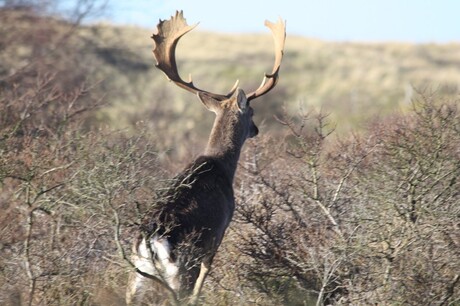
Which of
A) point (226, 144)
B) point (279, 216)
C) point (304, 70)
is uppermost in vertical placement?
point (304, 70)

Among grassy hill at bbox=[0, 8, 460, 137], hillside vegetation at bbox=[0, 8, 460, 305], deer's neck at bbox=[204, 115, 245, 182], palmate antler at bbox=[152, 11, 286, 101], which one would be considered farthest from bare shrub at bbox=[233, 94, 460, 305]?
grassy hill at bbox=[0, 8, 460, 137]

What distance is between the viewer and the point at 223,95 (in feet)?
34.5

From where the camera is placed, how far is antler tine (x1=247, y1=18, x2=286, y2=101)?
10562mm

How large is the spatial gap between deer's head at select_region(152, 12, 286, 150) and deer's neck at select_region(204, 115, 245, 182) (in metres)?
0.01

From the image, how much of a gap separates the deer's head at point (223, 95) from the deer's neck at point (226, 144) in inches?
0.4

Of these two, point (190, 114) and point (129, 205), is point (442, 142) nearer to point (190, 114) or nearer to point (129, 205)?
point (129, 205)

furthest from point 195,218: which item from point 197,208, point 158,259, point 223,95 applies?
point 223,95

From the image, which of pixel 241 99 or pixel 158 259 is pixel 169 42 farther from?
pixel 158 259

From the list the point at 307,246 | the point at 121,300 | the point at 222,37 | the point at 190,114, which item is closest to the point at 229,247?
the point at 307,246

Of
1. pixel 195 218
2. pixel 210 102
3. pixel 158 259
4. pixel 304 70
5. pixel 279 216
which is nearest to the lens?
pixel 158 259

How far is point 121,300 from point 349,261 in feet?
5.96

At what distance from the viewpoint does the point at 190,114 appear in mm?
30891

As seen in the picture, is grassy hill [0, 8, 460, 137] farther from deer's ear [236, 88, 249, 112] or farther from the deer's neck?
the deer's neck

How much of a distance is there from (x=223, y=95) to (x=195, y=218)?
2.86 metres
